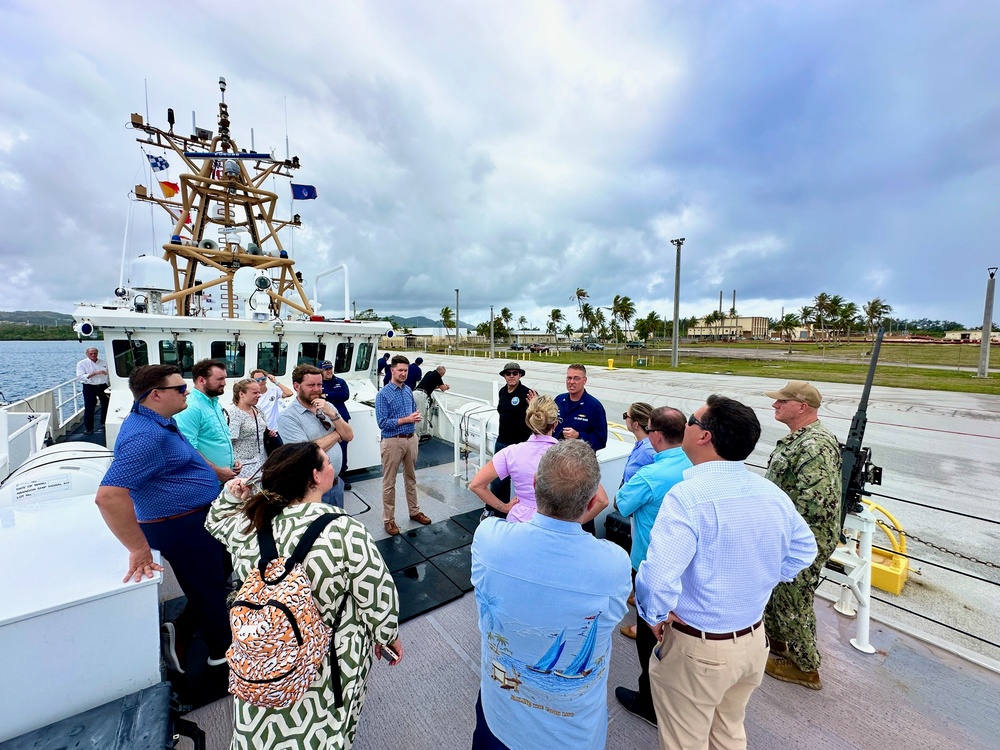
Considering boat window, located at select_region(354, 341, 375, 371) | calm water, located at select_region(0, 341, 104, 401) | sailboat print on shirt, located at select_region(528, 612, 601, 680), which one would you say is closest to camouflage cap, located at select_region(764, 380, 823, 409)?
sailboat print on shirt, located at select_region(528, 612, 601, 680)

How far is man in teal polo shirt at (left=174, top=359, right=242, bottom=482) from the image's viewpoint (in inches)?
124

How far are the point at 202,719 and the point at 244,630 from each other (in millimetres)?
1829

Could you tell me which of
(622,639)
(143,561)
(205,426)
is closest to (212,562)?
(143,561)

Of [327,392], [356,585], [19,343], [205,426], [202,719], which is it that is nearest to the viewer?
[356,585]

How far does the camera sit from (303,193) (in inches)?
352

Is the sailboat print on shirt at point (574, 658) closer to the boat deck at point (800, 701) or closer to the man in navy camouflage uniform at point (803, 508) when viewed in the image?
the boat deck at point (800, 701)

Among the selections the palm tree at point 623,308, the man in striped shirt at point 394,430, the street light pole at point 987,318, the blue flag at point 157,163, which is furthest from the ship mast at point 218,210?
the palm tree at point 623,308

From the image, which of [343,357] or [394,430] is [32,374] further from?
[394,430]

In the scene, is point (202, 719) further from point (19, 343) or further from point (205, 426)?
point (19, 343)

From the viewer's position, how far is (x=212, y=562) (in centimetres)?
258

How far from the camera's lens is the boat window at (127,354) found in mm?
5798

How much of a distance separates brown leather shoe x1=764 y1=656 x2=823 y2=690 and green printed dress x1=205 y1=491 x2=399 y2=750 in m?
2.53

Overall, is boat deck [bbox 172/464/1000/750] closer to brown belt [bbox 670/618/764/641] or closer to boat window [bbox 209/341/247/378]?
brown belt [bbox 670/618/764/641]

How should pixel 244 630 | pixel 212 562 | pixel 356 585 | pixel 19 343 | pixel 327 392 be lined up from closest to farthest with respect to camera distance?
pixel 244 630 < pixel 356 585 < pixel 212 562 < pixel 327 392 < pixel 19 343
